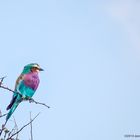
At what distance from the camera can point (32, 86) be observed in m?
8.40

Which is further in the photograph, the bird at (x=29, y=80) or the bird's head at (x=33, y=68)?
the bird's head at (x=33, y=68)

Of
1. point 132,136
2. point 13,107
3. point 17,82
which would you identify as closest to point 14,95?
point 13,107

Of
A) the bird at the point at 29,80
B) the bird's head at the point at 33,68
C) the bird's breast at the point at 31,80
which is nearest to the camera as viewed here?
the bird at the point at 29,80

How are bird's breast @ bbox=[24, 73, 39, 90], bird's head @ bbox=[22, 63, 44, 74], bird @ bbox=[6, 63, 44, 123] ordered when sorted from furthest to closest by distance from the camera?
bird's head @ bbox=[22, 63, 44, 74], bird's breast @ bbox=[24, 73, 39, 90], bird @ bbox=[6, 63, 44, 123]

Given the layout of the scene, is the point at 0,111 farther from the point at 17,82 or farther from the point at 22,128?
the point at 17,82

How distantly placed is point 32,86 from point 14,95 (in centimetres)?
154

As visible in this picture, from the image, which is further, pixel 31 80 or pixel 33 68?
pixel 33 68

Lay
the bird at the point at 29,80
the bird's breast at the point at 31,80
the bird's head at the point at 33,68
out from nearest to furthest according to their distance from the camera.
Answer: the bird at the point at 29,80
the bird's breast at the point at 31,80
the bird's head at the point at 33,68

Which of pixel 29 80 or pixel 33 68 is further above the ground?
pixel 33 68

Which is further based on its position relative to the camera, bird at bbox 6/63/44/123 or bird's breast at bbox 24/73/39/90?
bird's breast at bbox 24/73/39/90

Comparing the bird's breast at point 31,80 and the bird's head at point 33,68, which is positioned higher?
the bird's head at point 33,68

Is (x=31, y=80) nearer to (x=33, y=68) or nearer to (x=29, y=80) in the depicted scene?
(x=29, y=80)

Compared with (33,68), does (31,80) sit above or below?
below

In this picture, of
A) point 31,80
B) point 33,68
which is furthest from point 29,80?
point 33,68
